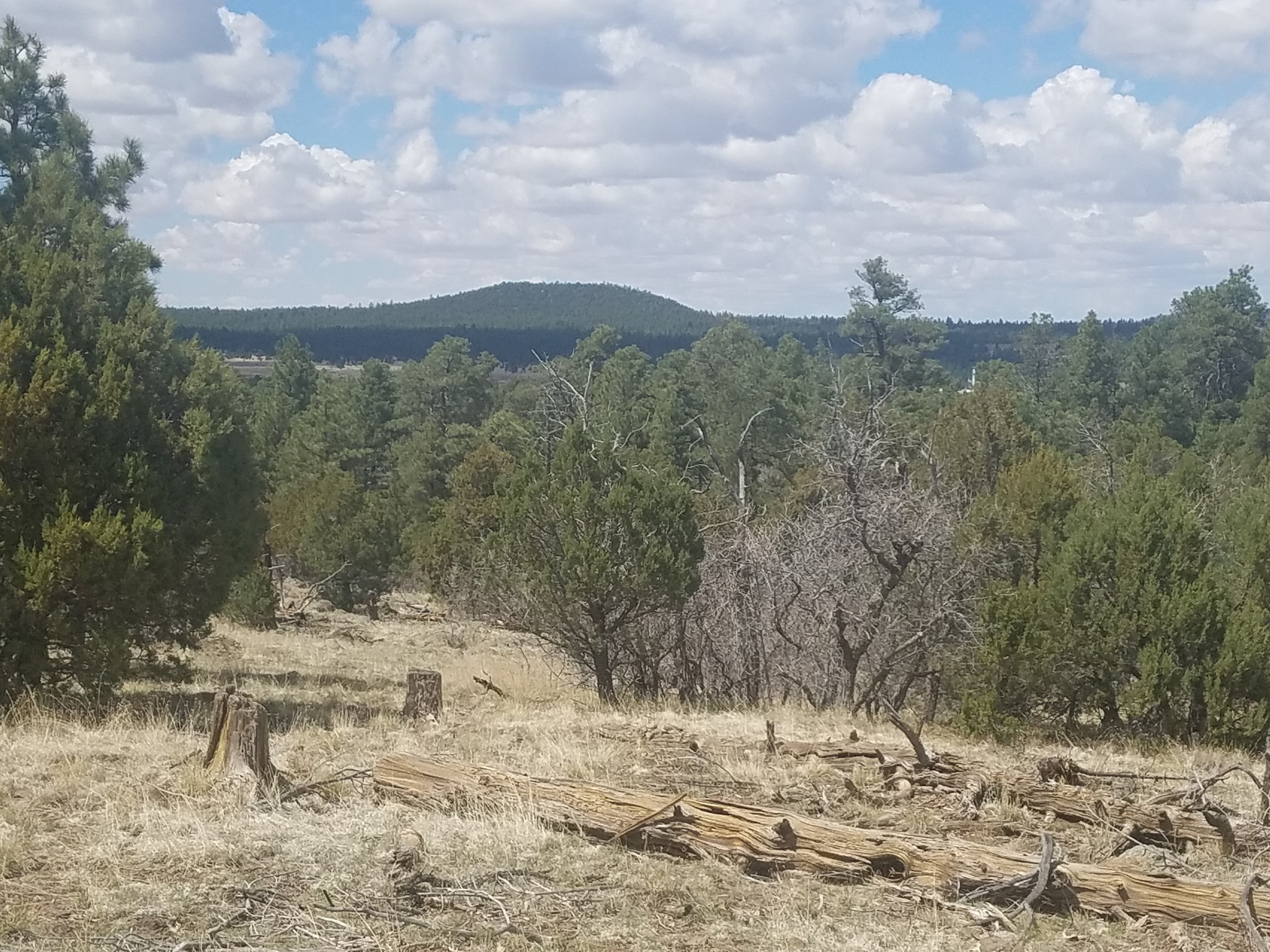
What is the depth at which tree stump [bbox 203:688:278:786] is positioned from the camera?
6.80 meters

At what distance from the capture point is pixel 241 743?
6879 mm

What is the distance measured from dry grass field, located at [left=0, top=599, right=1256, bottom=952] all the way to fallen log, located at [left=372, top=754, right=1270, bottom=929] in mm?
91

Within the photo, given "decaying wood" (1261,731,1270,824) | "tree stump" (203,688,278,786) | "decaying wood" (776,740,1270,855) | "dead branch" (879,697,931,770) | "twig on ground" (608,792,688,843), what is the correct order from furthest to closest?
"dead branch" (879,697,931,770) < "decaying wood" (1261,731,1270,824) < "tree stump" (203,688,278,786) < "decaying wood" (776,740,1270,855) < "twig on ground" (608,792,688,843)

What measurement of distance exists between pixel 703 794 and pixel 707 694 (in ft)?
28.9

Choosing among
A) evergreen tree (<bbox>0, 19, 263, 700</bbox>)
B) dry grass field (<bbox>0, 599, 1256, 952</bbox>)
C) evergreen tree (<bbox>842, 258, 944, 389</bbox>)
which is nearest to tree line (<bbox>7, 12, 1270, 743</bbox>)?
evergreen tree (<bbox>0, 19, 263, 700</bbox>)

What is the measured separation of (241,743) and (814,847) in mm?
3278

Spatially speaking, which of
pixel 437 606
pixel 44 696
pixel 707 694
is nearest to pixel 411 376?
pixel 437 606

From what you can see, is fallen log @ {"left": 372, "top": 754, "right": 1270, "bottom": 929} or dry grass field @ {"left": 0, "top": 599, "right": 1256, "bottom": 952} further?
fallen log @ {"left": 372, "top": 754, "right": 1270, "bottom": 929}

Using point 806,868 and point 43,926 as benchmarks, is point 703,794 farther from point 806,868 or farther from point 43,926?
point 43,926

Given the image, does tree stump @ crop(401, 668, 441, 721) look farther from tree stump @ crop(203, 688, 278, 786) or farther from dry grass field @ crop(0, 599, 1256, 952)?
tree stump @ crop(203, 688, 278, 786)

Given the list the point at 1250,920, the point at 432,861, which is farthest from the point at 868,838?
the point at 432,861

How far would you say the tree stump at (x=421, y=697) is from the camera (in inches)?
434

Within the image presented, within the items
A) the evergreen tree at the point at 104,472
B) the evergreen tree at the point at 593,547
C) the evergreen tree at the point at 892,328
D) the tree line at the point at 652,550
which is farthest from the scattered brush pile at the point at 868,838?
the evergreen tree at the point at 892,328

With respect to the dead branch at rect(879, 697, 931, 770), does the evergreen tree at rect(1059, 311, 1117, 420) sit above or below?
above
